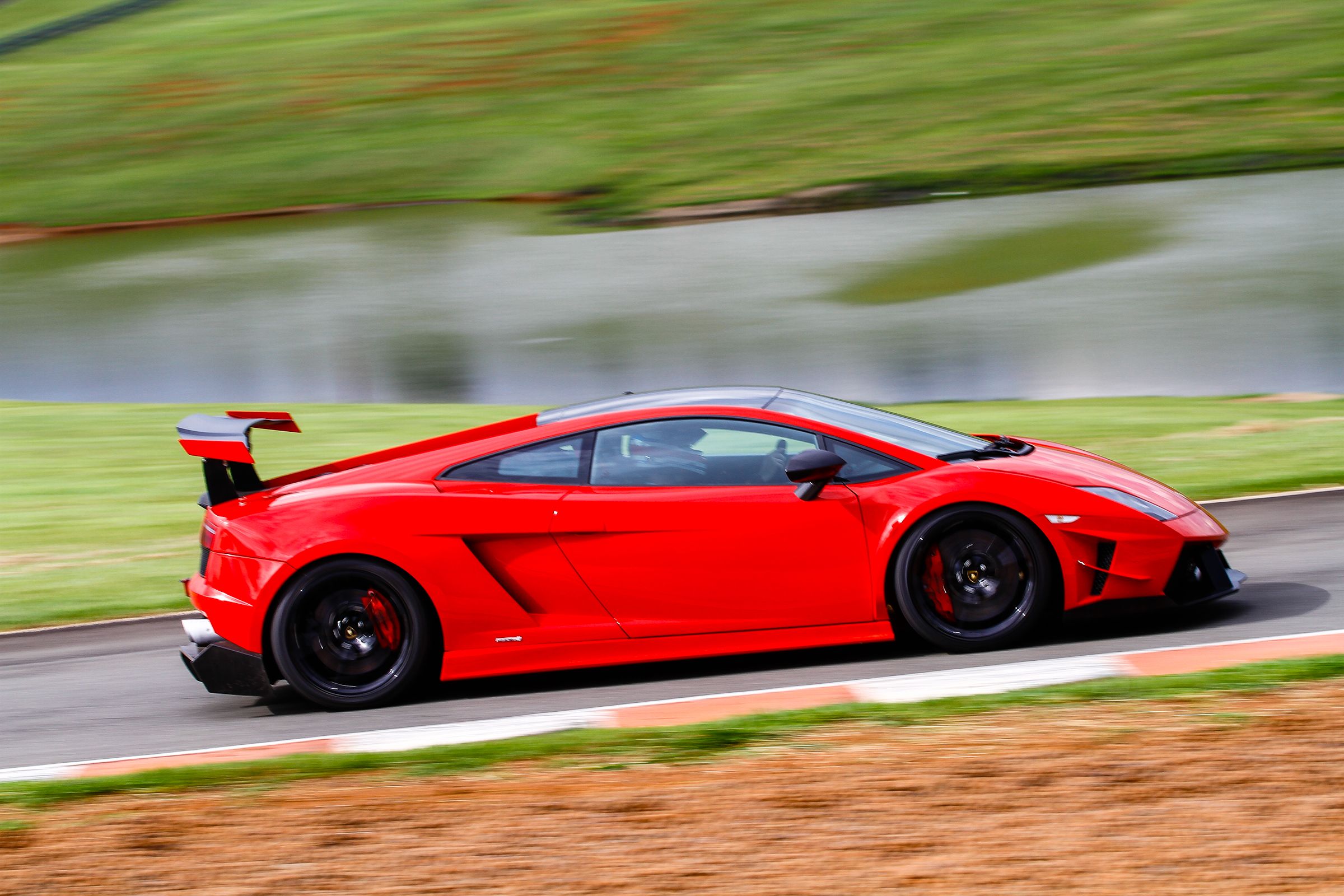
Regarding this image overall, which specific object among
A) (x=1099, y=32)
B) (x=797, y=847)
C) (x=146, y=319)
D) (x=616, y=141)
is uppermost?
(x=1099, y=32)

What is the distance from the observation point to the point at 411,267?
31828 mm

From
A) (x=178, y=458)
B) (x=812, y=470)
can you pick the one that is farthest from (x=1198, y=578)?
(x=178, y=458)

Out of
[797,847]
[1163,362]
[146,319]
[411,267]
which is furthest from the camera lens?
[411,267]

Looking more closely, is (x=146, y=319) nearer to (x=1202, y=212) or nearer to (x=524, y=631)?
(x=1202, y=212)

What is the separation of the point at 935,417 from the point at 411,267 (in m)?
20.0

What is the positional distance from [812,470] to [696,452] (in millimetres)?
548

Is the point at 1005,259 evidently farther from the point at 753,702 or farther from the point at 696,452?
the point at 753,702

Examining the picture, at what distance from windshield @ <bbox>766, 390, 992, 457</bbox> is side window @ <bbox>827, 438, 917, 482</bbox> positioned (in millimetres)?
125

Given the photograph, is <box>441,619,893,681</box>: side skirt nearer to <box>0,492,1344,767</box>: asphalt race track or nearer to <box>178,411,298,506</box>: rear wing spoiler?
<box>0,492,1344,767</box>: asphalt race track

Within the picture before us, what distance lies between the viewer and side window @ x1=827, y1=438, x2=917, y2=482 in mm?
5992

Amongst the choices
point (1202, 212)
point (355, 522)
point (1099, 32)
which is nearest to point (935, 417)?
point (355, 522)

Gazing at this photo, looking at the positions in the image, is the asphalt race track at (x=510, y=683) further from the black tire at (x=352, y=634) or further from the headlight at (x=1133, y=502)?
the headlight at (x=1133, y=502)

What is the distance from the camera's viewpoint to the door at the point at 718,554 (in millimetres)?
5875

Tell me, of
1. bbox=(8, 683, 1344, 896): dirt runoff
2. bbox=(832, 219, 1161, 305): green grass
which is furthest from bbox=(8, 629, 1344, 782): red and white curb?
bbox=(832, 219, 1161, 305): green grass
